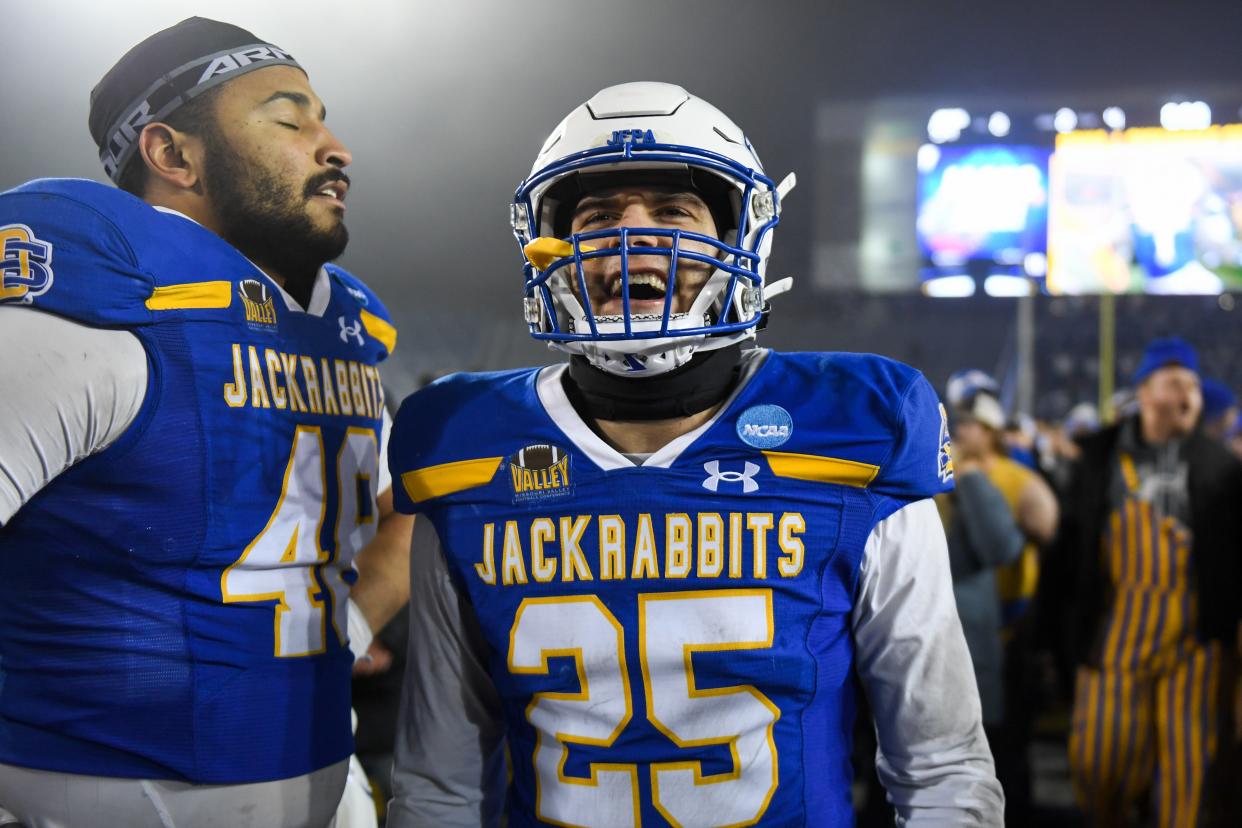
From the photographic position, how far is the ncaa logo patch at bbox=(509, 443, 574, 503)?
1.12 metres

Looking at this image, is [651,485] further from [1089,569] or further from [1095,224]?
[1095,224]

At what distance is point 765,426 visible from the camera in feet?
3.70

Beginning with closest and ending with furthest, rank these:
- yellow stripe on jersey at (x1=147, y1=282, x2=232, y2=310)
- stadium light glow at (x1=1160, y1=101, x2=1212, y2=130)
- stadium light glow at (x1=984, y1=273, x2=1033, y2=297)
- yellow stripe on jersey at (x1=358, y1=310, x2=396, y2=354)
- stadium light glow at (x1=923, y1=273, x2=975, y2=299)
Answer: yellow stripe on jersey at (x1=147, y1=282, x2=232, y2=310) → yellow stripe on jersey at (x1=358, y1=310, x2=396, y2=354) → stadium light glow at (x1=1160, y1=101, x2=1212, y2=130) → stadium light glow at (x1=984, y1=273, x2=1033, y2=297) → stadium light glow at (x1=923, y1=273, x2=975, y2=299)

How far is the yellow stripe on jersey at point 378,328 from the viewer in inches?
57.4

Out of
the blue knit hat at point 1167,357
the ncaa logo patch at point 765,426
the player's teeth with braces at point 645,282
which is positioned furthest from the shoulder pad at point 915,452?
the blue knit hat at point 1167,357

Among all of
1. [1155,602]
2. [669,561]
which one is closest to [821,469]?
[669,561]

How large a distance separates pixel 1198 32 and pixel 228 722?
3.27 meters

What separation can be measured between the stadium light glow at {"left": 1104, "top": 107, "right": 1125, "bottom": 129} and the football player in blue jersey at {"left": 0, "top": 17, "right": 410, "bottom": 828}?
10.1 m

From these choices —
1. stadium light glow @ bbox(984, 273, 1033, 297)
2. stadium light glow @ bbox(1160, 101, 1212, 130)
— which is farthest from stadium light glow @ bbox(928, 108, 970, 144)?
stadium light glow @ bbox(1160, 101, 1212, 130)

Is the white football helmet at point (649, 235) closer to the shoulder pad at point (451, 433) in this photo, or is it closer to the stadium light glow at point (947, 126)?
the shoulder pad at point (451, 433)

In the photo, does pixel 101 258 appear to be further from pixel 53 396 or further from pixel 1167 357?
pixel 1167 357

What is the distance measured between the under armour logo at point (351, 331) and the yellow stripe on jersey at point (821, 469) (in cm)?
60

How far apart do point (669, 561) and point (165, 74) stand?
0.88m

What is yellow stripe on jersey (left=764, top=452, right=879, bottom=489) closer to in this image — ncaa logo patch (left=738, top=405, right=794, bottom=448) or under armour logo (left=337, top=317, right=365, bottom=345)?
ncaa logo patch (left=738, top=405, right=794, bottom=448)
